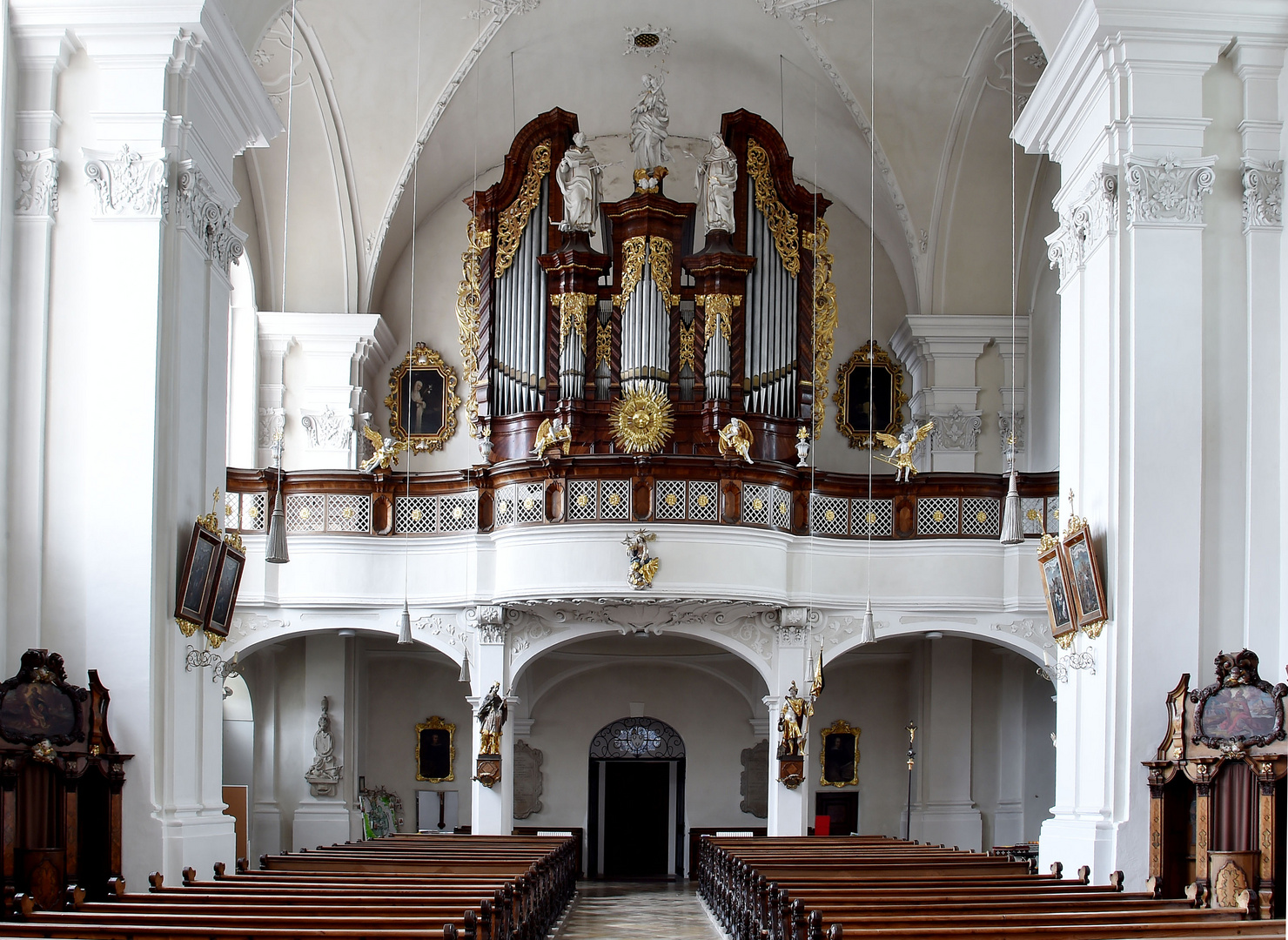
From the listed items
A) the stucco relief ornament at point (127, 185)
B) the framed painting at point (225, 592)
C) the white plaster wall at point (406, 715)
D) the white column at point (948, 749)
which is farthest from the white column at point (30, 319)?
the white column at point (948, 749)

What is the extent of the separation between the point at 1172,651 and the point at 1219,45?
181 inches

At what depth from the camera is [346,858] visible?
13438 millimetres

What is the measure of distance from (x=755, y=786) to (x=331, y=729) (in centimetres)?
626

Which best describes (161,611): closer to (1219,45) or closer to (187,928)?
(187,928)

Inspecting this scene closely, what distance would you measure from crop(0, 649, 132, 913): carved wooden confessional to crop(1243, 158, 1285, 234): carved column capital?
9178 mm

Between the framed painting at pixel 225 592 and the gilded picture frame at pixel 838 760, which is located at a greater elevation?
the framed painting at pixel 225 592

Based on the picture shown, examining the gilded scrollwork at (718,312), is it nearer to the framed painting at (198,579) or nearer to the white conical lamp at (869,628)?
the white conical lamp at (869,628)

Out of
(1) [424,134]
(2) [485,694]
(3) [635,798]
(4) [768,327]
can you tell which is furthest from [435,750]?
(1) [424,134]

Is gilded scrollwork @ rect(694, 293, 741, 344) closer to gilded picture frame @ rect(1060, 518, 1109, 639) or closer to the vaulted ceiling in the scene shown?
the vaulted ceiling

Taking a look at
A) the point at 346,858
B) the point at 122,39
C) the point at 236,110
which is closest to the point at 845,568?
the point at 346,858

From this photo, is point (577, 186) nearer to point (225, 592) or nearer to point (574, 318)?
point (574, 318)

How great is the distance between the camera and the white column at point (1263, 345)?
11.1m

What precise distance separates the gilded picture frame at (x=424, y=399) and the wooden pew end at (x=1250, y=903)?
567 inches

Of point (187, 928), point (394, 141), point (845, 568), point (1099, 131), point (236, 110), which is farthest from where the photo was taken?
point (394, 141)
